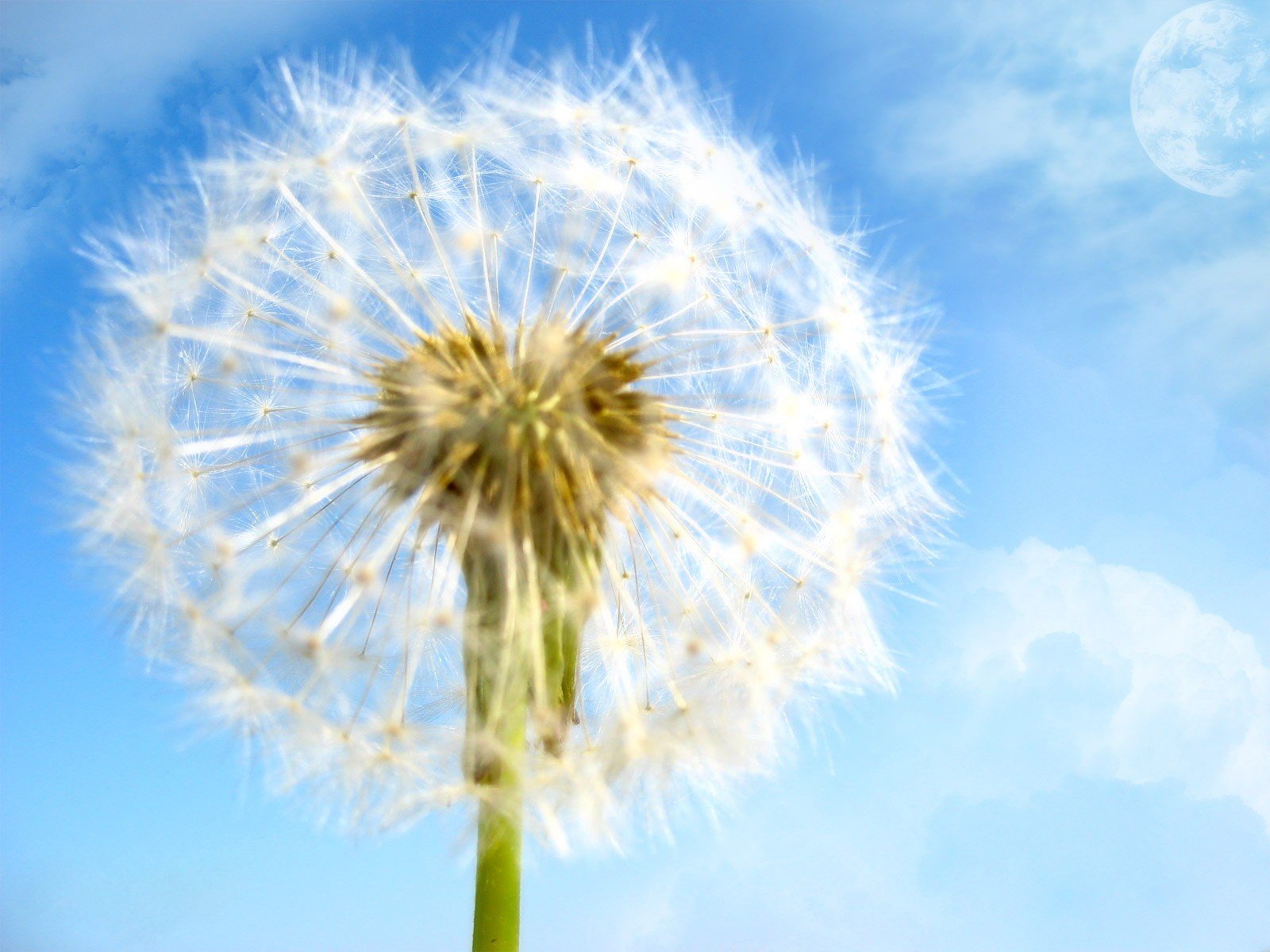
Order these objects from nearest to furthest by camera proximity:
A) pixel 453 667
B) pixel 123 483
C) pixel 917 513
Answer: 1. pixel 453 667
2. pixel 123 483
3. pixel 917 513

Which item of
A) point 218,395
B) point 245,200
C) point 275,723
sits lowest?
point 275,723

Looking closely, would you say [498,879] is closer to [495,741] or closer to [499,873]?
[499,873]

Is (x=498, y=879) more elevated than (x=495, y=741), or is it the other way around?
(x=495, y=741)

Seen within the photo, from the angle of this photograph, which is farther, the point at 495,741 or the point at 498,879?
the point at 495,741

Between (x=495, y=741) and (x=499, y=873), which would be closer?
(x=499, y=873)

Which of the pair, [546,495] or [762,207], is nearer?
[546,495]

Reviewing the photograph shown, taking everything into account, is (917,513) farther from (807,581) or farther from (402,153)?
(402,153)

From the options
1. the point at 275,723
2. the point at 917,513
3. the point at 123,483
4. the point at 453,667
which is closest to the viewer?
the point at 275,723

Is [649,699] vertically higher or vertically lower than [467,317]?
lower

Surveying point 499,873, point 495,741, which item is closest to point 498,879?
point 499,873

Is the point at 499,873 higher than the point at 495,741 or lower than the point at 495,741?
lower

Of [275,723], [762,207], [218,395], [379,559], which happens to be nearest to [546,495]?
[379,559]
